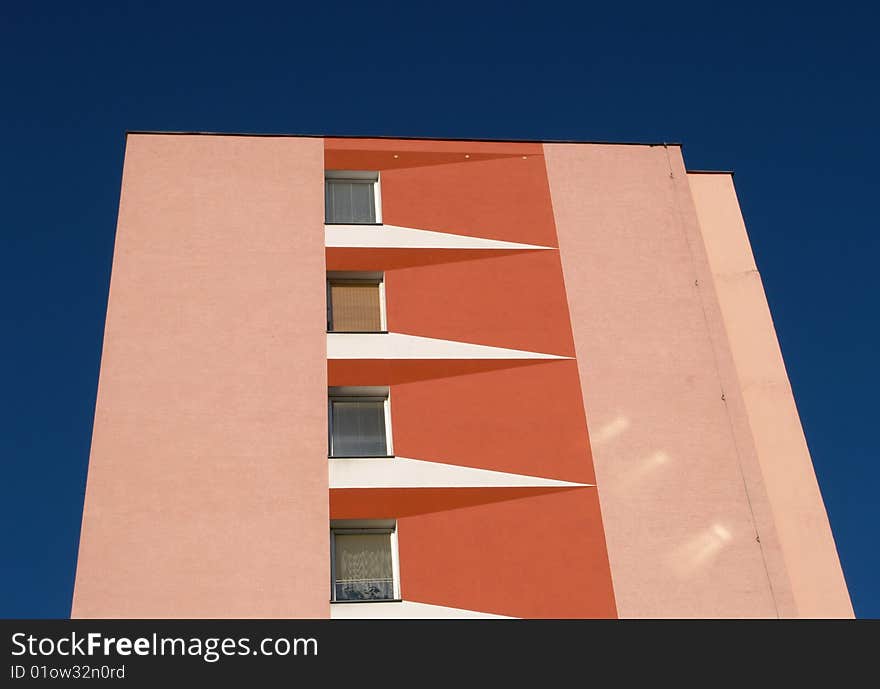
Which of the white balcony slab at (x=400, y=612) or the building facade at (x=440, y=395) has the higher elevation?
the building facade at (x=440, y=395)

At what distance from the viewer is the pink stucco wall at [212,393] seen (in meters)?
17.9

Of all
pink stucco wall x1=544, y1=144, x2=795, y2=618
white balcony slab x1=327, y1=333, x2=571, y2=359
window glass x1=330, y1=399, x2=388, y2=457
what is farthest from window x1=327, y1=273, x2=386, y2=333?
pink stucco wall x1=544, y1=144, x2=795, y2=618

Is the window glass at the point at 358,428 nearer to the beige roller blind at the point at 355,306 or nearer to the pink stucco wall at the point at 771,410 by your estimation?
the beige roller blind at the point at 355,306

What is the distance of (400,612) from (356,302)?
6.92 m

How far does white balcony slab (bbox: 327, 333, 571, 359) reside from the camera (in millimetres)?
20781

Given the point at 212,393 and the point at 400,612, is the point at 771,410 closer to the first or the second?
the point at 400,612

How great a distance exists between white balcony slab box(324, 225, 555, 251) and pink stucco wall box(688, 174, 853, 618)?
409 cm

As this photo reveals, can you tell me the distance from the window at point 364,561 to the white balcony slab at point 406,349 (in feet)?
10.8

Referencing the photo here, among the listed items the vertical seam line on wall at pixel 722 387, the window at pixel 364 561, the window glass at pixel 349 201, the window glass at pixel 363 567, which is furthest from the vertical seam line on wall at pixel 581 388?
the window glass at pixel 349 201

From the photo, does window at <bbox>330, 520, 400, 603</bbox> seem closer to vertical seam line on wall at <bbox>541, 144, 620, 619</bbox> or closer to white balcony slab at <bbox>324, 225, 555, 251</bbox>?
vertical seam line on wall at <bbox>541, 144, 620, 619</bbox>

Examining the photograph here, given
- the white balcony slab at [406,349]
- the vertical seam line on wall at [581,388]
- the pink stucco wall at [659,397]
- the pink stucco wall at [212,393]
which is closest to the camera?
the pink stucco wall at [212,393]

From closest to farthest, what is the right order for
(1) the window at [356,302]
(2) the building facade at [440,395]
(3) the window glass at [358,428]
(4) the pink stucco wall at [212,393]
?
(4) the pink stucco wall at [212,393]
(2) the building facade at [440,395]
(3) the window glass at [358,428]
(1) the window at [356,302]
